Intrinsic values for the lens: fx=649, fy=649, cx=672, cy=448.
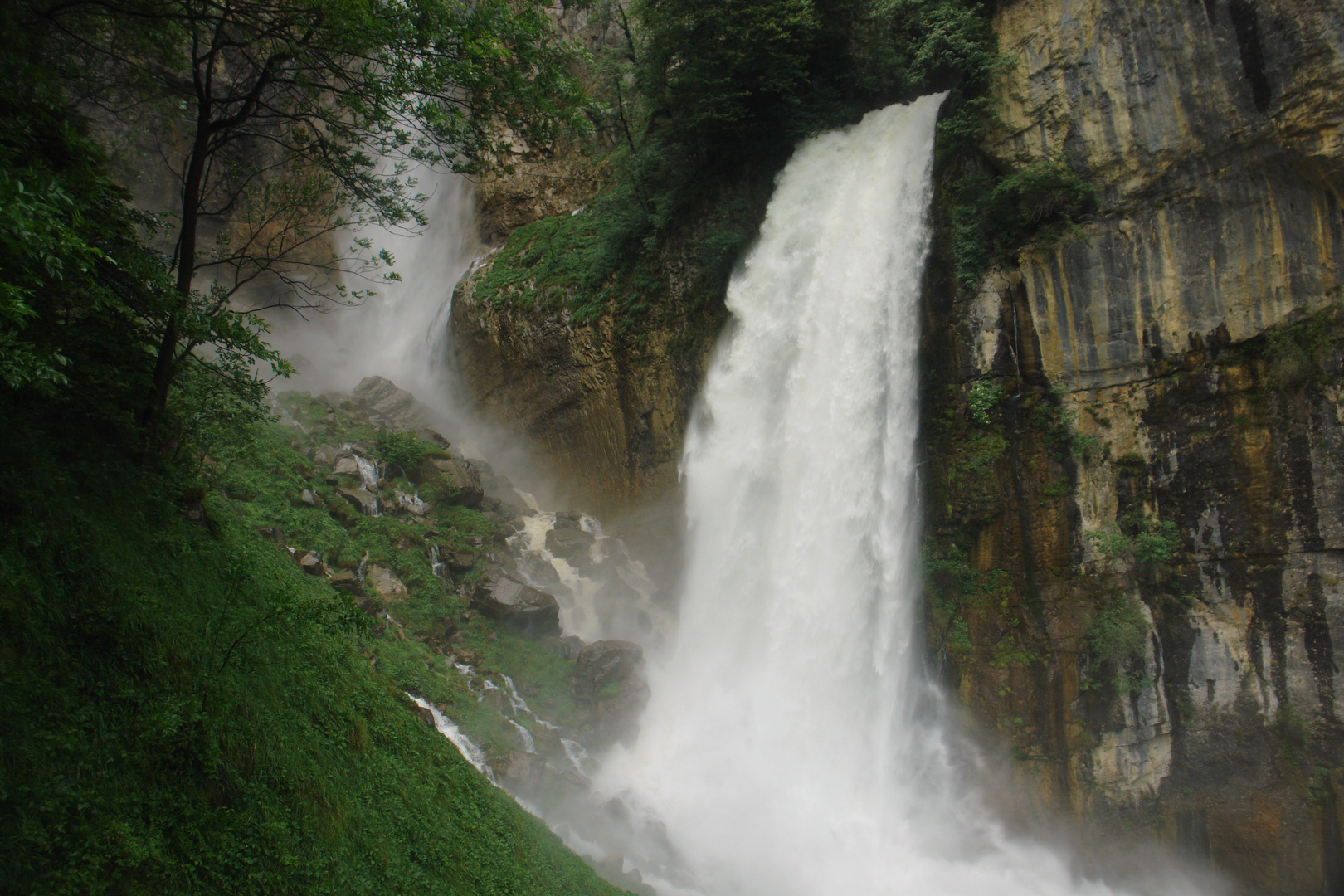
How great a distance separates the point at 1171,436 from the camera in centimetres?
986

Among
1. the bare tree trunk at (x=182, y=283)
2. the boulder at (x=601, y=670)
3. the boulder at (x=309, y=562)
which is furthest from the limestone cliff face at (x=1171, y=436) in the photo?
the bare tree trunk at (x=182, y=283)

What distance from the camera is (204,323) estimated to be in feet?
14.7

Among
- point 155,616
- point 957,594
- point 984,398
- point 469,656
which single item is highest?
point 984,398

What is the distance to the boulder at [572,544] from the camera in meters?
17.2

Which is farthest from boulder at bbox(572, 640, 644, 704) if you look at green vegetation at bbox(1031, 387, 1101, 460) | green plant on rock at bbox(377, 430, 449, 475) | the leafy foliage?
green vegetation at bbox(1031, 387, 1101, 460)

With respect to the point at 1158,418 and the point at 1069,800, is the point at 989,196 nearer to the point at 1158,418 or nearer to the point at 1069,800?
the point at 1158,418

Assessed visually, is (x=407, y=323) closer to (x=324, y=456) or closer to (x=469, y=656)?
(x=324, y=456)

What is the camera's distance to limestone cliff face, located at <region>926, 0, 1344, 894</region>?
887 cm

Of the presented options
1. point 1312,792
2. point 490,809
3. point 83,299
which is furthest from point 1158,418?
point 83,299

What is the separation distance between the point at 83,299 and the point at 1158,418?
13083 millimetres

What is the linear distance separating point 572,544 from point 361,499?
18.1 ft

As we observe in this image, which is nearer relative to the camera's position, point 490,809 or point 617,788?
point 490,809

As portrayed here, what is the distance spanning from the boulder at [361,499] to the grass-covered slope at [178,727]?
7.91m

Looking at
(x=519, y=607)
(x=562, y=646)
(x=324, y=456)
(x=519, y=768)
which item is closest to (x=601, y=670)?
(x=562, y=646)
